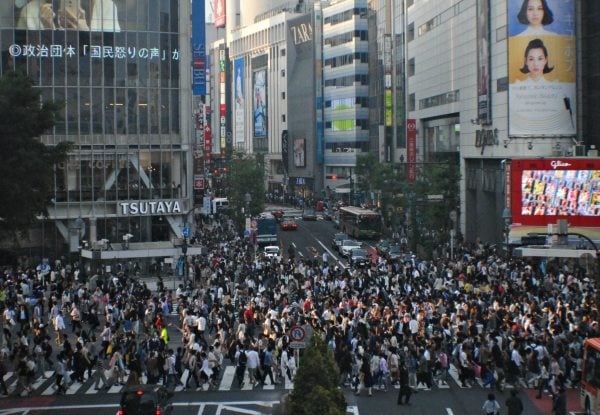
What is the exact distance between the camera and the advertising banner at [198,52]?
74.9 m

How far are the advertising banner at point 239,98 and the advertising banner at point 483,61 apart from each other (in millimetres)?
114101

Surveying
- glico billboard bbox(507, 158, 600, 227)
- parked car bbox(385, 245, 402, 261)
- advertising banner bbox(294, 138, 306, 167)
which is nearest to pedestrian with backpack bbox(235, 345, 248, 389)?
glico billboard bbox(507, 158, 600, 227)

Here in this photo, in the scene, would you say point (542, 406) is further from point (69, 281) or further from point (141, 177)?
point (141, 177)

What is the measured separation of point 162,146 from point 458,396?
41256 millimetres

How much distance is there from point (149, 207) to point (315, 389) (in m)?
46.3

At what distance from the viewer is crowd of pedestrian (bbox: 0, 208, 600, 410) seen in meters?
27.5

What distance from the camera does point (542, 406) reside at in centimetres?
2558

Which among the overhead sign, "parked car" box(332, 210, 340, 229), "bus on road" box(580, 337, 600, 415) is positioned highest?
the overhead sign

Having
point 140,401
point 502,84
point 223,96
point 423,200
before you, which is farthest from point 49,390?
point 223,96

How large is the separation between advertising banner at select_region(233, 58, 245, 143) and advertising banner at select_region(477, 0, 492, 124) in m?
114

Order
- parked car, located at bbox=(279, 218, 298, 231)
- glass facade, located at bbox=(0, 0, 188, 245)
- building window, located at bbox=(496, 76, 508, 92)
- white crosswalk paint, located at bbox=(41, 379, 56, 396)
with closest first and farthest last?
white crosswalk paint, located at bbox=(41, 379, 56, 396) < glass facade, located at bbox=(0, 0, 188, 245) < building window, located at bbox=(496, 76, 508, 92) < parked car, located at bbox=(279, 218, 298, 231)

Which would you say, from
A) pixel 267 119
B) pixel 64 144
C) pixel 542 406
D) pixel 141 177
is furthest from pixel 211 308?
pixel 267 119

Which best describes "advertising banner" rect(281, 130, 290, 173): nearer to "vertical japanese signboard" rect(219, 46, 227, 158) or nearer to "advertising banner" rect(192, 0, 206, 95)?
"vertical japanese signboard" rect(219, 46, 227, 158)

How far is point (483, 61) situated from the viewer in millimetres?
68625
